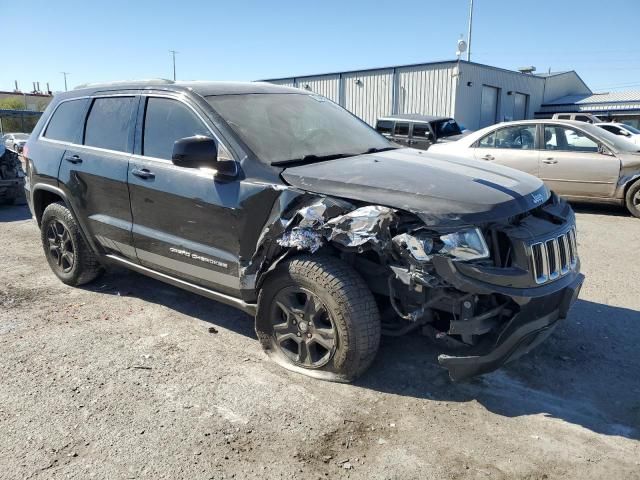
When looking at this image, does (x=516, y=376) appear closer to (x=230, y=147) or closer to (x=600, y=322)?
(x=600, y=322)

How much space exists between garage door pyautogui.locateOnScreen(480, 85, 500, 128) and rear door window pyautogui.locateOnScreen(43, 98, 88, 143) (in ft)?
74.7

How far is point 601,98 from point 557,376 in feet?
117

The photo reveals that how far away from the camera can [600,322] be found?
4.18 meters

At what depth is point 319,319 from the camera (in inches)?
127

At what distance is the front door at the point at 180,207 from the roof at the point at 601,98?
3269 cm

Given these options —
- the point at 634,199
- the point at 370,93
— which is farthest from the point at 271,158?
the point at 370,93

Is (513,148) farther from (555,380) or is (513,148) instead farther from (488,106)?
(488,106)

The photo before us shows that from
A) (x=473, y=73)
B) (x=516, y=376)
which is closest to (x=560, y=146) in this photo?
(x=516, y=376)

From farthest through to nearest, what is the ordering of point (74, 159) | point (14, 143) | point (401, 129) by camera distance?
point (401, 129)
point (14, 143)
point (74, 159)

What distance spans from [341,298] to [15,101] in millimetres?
52911

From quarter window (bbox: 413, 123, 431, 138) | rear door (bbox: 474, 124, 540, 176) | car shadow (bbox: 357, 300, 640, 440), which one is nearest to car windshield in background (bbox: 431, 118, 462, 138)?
quarter window (bbox: 413, 123, 431, 138)

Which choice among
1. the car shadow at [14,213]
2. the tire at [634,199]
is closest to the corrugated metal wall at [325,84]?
the car shadow at [14,213]

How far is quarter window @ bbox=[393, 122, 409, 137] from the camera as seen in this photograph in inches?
559

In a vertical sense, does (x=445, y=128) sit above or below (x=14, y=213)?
above
